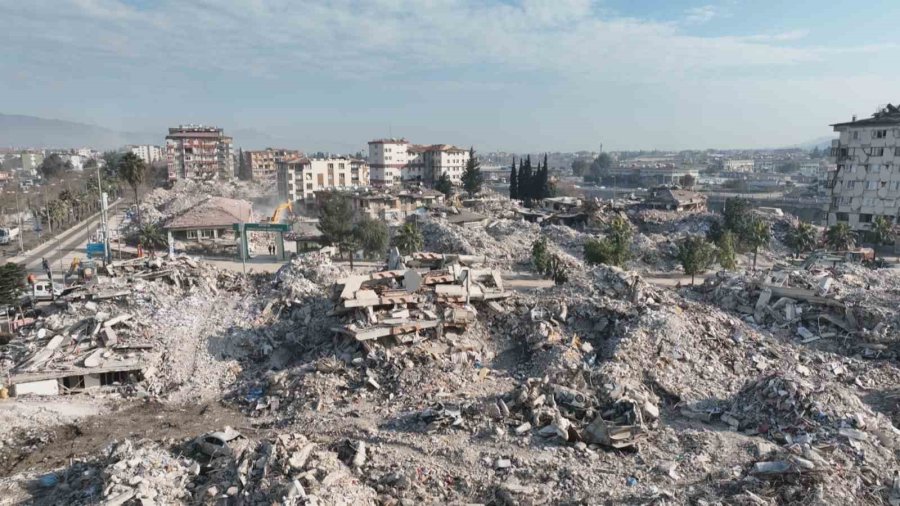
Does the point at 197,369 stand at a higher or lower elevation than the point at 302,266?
lower

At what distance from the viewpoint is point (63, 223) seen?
48.6 meters

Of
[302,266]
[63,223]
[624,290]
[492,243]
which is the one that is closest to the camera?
[624,290]

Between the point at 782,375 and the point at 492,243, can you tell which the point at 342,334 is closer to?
the point at 782,375

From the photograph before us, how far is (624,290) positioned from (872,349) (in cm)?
764

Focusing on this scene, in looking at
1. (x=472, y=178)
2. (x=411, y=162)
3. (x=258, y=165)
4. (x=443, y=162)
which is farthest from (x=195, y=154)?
(x=472, y=178)

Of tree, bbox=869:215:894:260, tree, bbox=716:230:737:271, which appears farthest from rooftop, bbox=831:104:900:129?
tree, bbox=716:230:737:271

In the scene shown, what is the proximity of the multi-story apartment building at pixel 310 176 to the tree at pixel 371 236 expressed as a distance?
31.8 m

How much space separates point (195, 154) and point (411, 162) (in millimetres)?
30328

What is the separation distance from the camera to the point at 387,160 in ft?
267

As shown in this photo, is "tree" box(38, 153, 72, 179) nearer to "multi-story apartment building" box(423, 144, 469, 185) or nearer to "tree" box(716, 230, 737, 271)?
"multi-story apartment building" box(423, 144, 469, 185)

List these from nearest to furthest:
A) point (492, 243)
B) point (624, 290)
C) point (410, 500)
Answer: point (410, 500)
point (624, 290)
point (492, 243)

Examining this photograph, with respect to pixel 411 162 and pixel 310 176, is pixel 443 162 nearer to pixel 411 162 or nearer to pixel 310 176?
pixel 411 162

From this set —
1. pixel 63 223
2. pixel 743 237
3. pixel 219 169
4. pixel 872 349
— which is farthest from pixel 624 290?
pixel 219 169

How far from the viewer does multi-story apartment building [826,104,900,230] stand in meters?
44.0
